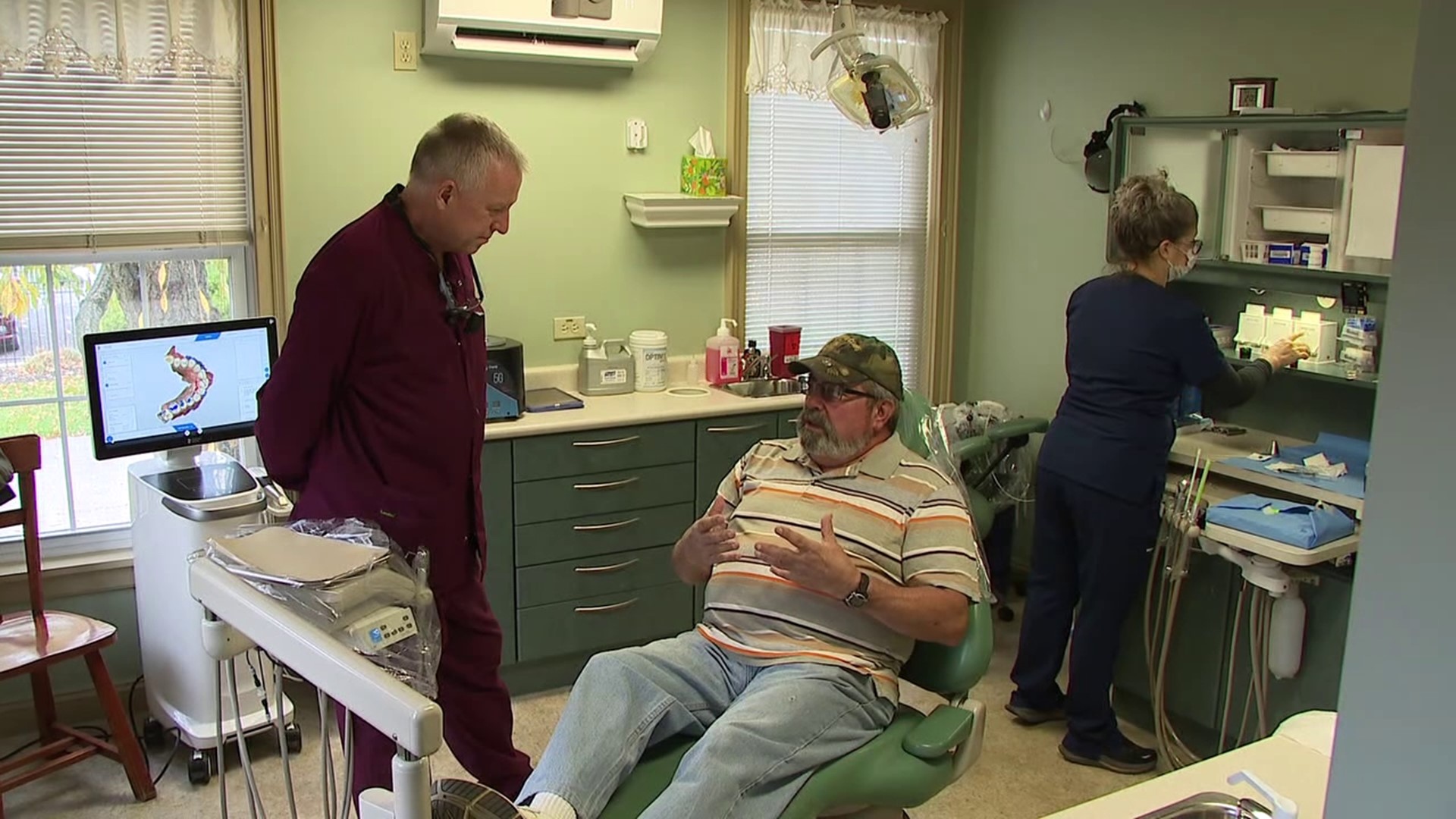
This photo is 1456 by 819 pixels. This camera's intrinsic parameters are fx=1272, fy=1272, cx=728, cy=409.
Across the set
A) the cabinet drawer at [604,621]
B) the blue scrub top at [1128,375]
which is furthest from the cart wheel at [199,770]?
the blue scrub top at [1128,375]

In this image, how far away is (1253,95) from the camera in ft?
11.3

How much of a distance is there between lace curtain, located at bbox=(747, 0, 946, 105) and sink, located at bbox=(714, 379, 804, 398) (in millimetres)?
961

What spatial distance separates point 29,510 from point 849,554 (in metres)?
1.97

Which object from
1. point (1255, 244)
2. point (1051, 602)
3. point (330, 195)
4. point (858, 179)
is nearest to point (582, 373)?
point (330, 195)

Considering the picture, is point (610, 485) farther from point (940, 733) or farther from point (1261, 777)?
point (1261, 777)

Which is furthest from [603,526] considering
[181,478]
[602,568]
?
[181,478]

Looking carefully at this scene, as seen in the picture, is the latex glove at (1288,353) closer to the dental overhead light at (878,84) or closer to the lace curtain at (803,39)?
the dental overhead light at (878,84)

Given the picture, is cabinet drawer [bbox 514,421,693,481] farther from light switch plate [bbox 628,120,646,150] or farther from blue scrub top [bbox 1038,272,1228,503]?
blue scrub top [bbox 1038,272,1228,503]

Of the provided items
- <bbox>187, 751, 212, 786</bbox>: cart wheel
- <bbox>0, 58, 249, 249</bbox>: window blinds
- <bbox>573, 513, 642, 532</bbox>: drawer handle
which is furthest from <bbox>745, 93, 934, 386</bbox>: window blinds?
<bbox>187, 751, 212, 786</bbox>: cart wheel

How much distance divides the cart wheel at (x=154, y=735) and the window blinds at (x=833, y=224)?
2234 mm

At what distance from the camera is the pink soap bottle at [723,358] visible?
166 inches

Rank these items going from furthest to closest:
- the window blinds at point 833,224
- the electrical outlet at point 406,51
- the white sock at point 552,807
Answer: the window blinds at point 833,224 → the electrical outlet at point 406,51 → the white sock at point 552,807

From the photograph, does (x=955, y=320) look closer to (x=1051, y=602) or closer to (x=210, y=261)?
(x=1051, y=602)

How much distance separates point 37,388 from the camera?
133 inches
